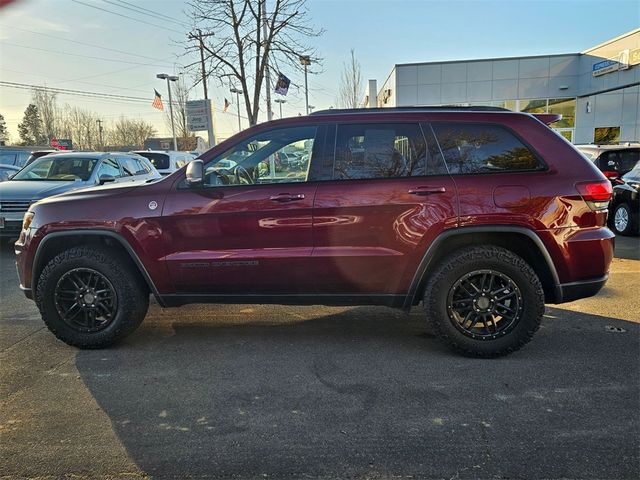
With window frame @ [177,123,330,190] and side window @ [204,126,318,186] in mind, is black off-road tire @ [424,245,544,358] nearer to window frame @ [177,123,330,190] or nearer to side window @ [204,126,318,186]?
window frame @ [177,123,330,190]

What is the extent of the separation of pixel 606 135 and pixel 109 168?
76.8 feet

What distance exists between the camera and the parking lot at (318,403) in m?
2.50

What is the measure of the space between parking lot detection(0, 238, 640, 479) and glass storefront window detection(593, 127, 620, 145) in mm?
22268

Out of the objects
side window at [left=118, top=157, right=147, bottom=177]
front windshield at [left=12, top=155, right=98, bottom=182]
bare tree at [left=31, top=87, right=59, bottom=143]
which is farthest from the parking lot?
bare tree at [left=31, top=87, right=59, bottom=143]

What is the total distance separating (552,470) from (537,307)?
145 centimetres

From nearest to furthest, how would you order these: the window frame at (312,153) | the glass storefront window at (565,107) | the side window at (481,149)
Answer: the side window at (481,149)
the window frame at (312,153)
the glass storefront window at (565,107)

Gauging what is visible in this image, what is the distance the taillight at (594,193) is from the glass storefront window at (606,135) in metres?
22.9

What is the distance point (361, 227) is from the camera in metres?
3.66

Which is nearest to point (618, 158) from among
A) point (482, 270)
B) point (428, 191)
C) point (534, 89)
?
point (482, 270)

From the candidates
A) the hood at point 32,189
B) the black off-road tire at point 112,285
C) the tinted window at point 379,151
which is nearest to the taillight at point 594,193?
the tinted window at point 379,151

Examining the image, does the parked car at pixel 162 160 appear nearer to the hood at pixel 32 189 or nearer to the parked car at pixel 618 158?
the hood at pixel 32 189

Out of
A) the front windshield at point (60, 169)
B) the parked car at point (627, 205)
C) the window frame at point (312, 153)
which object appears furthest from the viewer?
the front windshield at point (60, 169)

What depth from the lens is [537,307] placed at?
11.8ft

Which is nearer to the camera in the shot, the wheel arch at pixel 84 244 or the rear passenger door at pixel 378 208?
the rear passenger door at pixel 378 208
